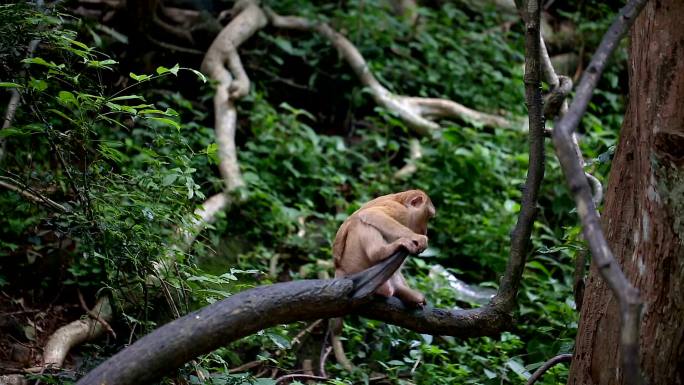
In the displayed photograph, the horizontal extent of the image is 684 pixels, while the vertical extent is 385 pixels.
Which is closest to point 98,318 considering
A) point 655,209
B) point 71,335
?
point 71,335

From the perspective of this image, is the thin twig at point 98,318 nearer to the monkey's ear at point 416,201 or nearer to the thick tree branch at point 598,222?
the monkey's ear at point 416,201

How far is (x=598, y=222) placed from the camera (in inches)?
98.8

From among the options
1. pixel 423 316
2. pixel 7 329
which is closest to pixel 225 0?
pixel 7 329

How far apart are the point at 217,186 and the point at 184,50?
2860mm

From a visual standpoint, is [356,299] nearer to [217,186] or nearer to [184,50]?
[217,186]

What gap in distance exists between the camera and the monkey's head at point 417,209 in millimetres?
4766

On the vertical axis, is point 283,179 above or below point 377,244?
below

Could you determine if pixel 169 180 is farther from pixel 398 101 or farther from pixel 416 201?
pixel 398 101

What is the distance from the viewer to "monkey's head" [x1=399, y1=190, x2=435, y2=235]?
4766 mm

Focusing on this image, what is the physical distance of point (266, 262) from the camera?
716cm

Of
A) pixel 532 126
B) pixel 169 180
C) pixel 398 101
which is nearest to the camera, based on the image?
pixel 532 126

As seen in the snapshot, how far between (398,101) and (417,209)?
4.84 m

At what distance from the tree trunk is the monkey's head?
53.5 inches

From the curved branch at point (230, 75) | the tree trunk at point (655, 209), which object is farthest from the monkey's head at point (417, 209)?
the curved branch at point (230, 75)
